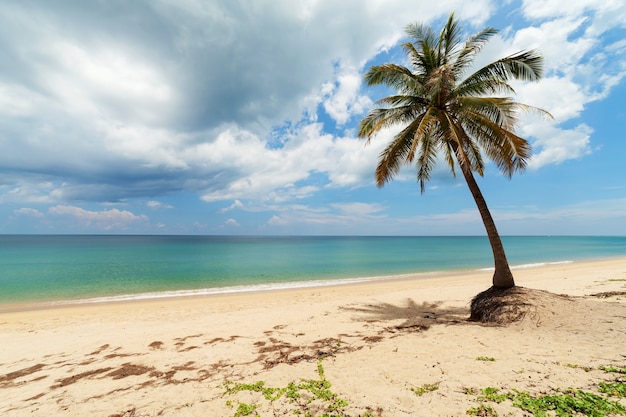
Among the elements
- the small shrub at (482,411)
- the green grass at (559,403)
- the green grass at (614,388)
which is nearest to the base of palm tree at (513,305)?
the green grass at (614,388)

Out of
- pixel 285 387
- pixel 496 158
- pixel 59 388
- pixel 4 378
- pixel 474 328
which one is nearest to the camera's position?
pixel 285 387

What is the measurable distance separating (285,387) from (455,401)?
2.94 meters

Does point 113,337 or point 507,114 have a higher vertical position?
point 507,114

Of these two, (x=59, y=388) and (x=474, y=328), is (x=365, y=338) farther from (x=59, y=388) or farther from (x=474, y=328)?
(x=59, y=388)

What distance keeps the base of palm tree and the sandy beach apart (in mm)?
127

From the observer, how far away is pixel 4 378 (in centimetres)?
640

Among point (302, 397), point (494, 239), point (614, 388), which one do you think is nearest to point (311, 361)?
point (302, 397)

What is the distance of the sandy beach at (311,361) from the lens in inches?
181

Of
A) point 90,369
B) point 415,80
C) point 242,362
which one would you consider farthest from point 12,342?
point 415,80

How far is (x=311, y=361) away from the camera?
6273mm

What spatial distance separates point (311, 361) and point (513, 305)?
6422 mm

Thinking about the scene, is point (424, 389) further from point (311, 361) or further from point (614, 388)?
point (614, 388)

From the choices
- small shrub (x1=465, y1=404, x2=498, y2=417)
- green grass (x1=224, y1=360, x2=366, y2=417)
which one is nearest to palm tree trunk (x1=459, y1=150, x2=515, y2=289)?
small shrub (x1=465, y1=404, x2=498, y2=417)

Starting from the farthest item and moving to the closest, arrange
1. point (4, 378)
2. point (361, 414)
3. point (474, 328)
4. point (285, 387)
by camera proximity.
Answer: point (474, 328) → point (4, 378) → point (285, 387) → point (361, 414)
